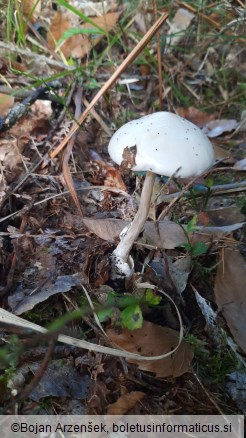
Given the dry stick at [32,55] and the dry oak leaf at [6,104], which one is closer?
the dry oak leaf at [6,104]

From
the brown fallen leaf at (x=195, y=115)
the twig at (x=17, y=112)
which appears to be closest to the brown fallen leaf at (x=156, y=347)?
the twig at (x=17, y=112)

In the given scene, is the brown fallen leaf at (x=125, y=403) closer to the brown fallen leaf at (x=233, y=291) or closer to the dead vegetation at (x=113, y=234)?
the dead vegetation at (x=113, y=234)

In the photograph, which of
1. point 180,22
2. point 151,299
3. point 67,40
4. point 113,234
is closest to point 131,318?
point 151,299

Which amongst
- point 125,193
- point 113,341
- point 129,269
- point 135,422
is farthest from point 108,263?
point 135,422

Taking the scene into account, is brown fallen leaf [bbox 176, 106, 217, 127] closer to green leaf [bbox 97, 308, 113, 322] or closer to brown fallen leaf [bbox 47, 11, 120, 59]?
brown fallen leaf [bbox 47, 11, 120, 59]

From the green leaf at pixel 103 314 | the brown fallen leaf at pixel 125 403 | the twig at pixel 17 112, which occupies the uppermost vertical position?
the twig at pixel 17 112

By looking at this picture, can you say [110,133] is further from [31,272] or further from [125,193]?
[31,272]

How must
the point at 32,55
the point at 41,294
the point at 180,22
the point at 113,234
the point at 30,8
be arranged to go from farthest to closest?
the point at 180,22 < the point at 30,8 < the point at 32,55 < the point at 113,234 < the point at 41,294

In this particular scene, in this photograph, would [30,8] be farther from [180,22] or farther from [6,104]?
[180,22]
